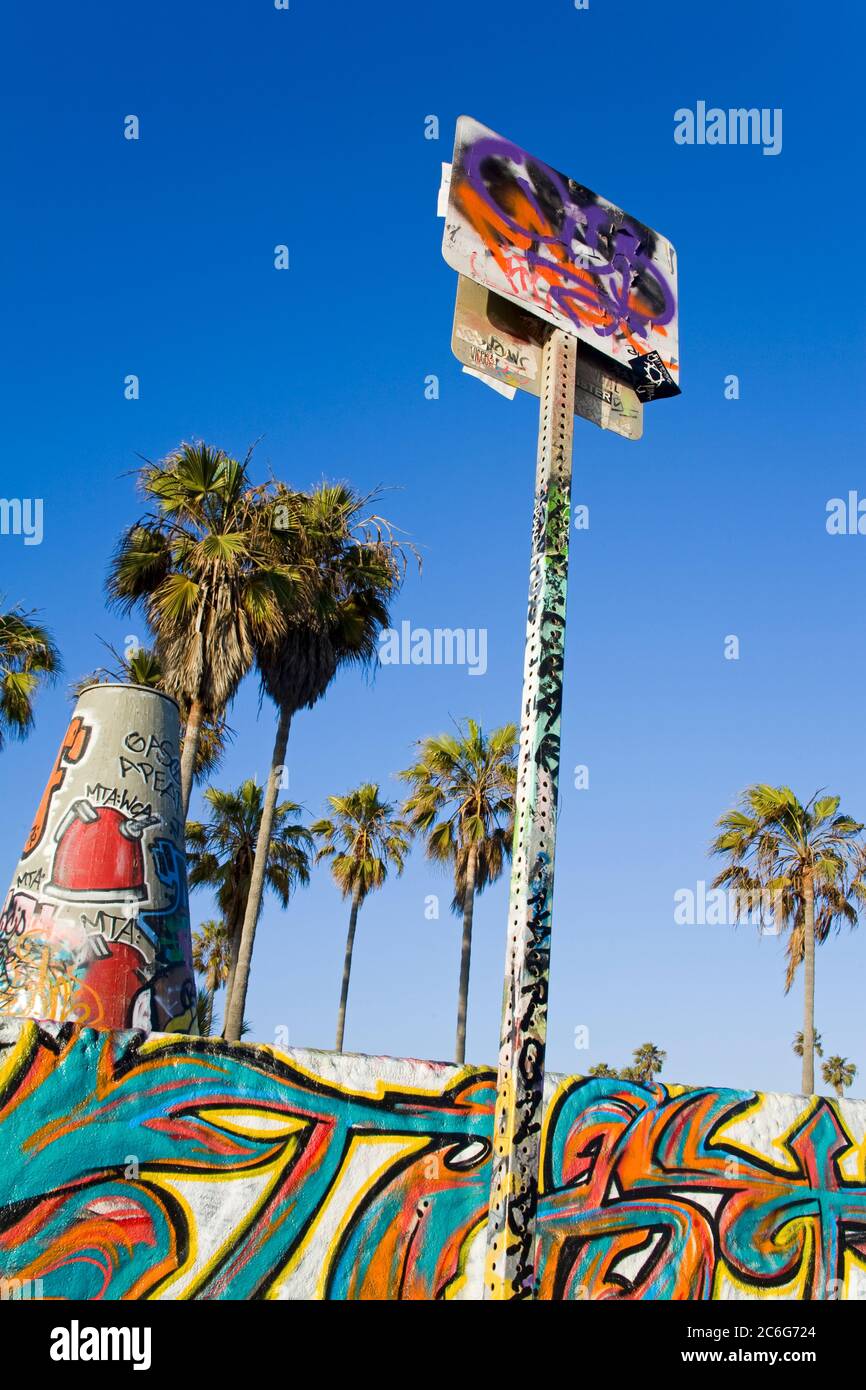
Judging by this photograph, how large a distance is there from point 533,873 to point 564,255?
375 centimetres

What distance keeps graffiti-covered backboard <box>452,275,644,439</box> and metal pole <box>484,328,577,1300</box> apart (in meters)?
0.22

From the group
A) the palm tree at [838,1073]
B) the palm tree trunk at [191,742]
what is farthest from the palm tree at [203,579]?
the palm tree at [838,1073]

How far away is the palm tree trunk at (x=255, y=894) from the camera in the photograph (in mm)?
17922

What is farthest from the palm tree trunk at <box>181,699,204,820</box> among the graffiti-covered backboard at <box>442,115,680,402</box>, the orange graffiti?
the graffiti-covered backboard at <box>442,115,680,402</box>

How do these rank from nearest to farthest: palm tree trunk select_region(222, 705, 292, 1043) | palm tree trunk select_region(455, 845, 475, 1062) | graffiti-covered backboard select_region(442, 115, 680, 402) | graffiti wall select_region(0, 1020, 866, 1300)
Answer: graffiti-covered backboard select_region(442, 115, 680, 402)
graffiti wall select_region(0, 1020, 866, 1300)
palm tree trunk select_region(222, 705, 292, 1043)
palm tree trunk select_region(455, 845, 475, 1062)

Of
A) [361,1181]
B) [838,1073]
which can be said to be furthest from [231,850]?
[838,1073]

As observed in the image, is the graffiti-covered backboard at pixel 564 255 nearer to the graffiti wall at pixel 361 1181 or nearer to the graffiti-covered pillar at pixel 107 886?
the graffiti wall at pixel 361 1181

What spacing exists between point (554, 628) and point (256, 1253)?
4.33 m

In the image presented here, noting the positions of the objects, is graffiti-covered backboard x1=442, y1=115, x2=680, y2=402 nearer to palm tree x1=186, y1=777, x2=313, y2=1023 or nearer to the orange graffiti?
the orange graffiti

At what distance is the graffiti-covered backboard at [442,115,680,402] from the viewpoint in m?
6.25

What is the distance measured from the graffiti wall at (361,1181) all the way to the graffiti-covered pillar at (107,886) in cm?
250

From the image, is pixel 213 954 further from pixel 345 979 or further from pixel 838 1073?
pixel 838 1073
